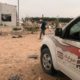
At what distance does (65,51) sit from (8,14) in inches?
1472

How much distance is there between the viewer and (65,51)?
5.78 metres

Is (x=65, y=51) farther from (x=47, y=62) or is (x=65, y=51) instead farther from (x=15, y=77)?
(x=15, y=77)

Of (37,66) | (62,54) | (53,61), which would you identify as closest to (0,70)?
(37,66)

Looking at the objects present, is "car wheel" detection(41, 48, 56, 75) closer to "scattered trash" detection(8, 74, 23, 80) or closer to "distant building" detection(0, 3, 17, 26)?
"scattered trash" detection(8, 74, 23, 80)

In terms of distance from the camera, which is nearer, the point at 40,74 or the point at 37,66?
the point at 40,74

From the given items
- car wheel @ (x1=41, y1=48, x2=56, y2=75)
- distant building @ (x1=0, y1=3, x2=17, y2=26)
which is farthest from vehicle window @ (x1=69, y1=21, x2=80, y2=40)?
distant building @ (x1=0, y1=3, x2=17, y2=26)

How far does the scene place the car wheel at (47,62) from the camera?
7.04m

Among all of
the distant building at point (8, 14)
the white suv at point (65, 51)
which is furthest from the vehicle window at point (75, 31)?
the distant building at point (8, 14)

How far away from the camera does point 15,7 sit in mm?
43438

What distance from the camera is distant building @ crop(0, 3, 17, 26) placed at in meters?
41.2

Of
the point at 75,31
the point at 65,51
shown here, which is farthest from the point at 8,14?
the point at 65,51

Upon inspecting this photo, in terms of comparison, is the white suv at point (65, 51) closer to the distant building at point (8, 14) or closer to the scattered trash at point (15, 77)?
the scattered trash at point (15, 77)

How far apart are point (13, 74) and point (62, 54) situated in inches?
83.3

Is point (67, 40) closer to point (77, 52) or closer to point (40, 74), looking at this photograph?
point (77, 52)
